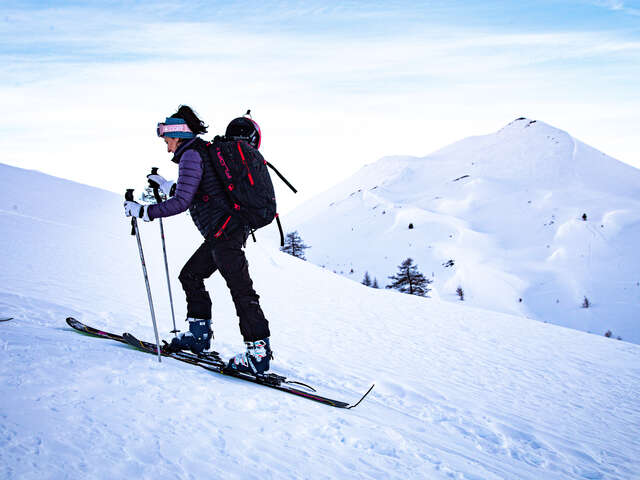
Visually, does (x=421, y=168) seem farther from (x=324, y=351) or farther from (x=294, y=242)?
(x=324, y=351)

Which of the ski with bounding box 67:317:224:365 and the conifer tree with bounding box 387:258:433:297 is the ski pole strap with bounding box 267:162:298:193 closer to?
the ski with bounding box 67:317:224:365

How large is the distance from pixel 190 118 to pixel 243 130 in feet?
1.58

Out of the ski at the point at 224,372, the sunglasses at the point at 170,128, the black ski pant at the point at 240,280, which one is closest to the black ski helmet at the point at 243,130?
the sunglasses at the point at 170,128

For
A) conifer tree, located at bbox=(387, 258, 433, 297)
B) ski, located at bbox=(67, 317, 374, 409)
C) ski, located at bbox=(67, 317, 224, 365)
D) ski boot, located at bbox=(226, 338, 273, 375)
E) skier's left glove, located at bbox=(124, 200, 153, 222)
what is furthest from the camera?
conifer tree, located at bbox=(387, 258, 433, 297)

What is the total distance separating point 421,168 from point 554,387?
94.7 metres

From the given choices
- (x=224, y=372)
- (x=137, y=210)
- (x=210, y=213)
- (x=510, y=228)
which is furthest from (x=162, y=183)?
(x=510, y=228)

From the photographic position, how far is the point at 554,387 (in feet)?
17.3

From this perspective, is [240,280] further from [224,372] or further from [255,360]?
[224,372]

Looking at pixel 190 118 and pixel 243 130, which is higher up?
pixel 190 118

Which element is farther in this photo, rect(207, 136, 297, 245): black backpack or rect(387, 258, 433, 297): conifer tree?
rect(387, 258, 433, 297): conifer tree

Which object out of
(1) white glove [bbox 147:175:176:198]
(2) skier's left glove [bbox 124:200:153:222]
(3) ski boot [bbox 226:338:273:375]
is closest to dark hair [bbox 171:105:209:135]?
(1) white glove [bbox 147:175:176:198]

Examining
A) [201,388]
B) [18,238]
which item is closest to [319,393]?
[201,388]

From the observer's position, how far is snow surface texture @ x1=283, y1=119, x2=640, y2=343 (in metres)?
38.3

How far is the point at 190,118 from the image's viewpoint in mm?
3531
